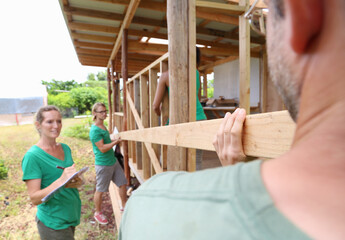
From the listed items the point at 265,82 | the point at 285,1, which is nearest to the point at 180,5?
the point at 285,1

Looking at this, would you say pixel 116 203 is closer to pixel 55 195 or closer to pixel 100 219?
pixel 100 219

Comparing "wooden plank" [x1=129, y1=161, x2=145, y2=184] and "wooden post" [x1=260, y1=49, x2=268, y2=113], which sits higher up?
"wooden post" [x1=260, y1=49, x2=268, y2=113]

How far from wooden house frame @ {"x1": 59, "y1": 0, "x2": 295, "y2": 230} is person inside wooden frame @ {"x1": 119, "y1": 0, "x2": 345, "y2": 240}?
0.35 metres

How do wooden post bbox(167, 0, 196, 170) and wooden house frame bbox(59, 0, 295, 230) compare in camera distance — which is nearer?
wooden house frame bbox(59, 0, 295, 230)

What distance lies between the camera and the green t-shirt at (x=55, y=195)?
7.55 ft

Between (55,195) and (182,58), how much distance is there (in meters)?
2.00

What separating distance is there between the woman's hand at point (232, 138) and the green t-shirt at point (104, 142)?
3.85m

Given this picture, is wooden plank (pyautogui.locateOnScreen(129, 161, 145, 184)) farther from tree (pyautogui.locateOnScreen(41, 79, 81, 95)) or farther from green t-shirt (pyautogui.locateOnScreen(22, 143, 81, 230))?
tree (pyautogui.locateOnScreen(41, 79, 81, 95))

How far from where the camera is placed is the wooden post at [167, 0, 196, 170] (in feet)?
6.36

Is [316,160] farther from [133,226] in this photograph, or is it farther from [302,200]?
[133,226]

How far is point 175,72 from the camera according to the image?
6.55 feet

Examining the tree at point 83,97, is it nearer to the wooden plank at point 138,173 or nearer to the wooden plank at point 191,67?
the wooden plank at point 138,173

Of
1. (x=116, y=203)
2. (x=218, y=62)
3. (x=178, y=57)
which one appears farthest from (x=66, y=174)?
(x=218, y=62)

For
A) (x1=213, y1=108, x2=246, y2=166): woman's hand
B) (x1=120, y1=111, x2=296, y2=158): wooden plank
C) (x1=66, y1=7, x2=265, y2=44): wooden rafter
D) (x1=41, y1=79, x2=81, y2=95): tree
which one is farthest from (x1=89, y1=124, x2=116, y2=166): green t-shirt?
(x1=41, y1=79, x2=81, y2=95): tree
